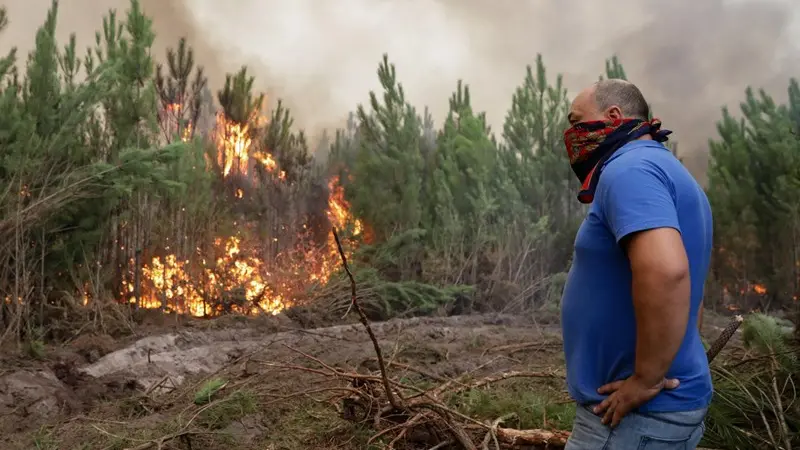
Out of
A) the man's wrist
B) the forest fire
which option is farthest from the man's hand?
the forest fire

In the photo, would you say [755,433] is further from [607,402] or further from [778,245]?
[778,245]

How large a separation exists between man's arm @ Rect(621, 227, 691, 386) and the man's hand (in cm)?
5

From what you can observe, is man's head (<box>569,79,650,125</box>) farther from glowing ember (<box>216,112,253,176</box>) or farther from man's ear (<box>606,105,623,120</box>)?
glowing ember (<box>216,112,253,176</box>)

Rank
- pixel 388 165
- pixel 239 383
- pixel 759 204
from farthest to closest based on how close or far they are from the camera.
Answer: pixel 759 204, pixel 388 165, pixel 239 383

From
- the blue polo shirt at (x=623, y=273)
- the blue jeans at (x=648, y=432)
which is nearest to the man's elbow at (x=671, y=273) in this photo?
the blue polo shirt at (x=623, y=273)

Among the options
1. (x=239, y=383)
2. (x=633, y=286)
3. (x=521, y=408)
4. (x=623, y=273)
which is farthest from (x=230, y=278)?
(x=633, y=286)

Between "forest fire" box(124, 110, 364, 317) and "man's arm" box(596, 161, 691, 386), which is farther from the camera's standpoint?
"forest fire" box(124, 110, 364, 317)

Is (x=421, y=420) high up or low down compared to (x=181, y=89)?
down

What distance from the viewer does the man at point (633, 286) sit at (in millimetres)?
1504

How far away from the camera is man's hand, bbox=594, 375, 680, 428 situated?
1.57m

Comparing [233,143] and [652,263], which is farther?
[233,143]

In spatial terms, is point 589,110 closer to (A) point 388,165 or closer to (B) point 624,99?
(B) point 624,99

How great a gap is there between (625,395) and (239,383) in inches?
117

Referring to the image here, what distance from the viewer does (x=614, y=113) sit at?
1.79 m
